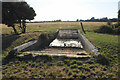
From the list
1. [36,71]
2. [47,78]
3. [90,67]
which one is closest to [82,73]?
[90,67]

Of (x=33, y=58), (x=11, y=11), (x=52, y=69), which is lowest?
(x=52, y=69)

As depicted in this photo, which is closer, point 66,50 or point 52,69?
point 52,69

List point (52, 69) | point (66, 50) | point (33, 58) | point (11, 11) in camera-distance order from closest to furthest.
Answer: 1. point (52, 69)
2. point (33, 58)
3. point (66, 50)
4. point (11, 11)

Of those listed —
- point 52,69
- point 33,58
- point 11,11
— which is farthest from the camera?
point 11,11

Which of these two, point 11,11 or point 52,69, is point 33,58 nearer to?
point 52,69

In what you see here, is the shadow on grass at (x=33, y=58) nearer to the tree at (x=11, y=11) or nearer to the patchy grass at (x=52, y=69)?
the patchy grass at (x=52, y=69)

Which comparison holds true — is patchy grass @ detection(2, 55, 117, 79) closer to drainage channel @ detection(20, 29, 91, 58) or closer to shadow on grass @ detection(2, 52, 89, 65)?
shadow on grass @ detection(2, 52, 89, 65)

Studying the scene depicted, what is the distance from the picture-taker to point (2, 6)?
14.1 metres

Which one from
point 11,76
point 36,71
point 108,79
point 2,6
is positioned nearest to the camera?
point 108,79

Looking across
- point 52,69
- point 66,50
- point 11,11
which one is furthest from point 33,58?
point 11,11

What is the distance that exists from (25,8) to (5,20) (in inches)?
186

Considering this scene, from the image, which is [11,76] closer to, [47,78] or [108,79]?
[47,78]

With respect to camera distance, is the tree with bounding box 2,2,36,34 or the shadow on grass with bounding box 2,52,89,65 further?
the tree with bounding box 2,2,36,34

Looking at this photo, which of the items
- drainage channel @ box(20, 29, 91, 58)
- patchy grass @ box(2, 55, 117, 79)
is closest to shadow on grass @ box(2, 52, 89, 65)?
patchy grass @ box(2, 55, 117, 79)
